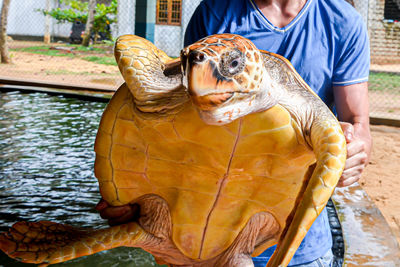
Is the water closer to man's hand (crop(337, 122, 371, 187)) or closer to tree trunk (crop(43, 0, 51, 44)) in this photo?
man's hand (crop(337, 122, 371, 187))

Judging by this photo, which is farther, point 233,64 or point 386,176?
point 386,176

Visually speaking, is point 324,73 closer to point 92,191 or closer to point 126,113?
point 126,113

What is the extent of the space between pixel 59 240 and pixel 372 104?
19.2 feet

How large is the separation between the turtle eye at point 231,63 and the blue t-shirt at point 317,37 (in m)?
0.41

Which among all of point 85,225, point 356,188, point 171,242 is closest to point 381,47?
point 356,188

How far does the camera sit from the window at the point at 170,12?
38.4 feet

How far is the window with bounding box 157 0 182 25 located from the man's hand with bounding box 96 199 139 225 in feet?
35.4

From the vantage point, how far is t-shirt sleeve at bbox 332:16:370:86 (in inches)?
46.4

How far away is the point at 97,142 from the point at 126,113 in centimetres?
12

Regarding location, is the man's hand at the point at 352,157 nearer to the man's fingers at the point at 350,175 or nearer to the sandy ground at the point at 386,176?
the man's fingers at the point at 350,175

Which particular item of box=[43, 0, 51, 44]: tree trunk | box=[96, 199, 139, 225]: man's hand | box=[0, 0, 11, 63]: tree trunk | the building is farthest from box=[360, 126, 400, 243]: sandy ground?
box=[43, 0, 51, 44]: tree trunk

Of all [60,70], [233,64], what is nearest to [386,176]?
[233,64]

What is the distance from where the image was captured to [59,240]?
132 centimetres

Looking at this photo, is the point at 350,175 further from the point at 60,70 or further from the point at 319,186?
the point at 60,70
